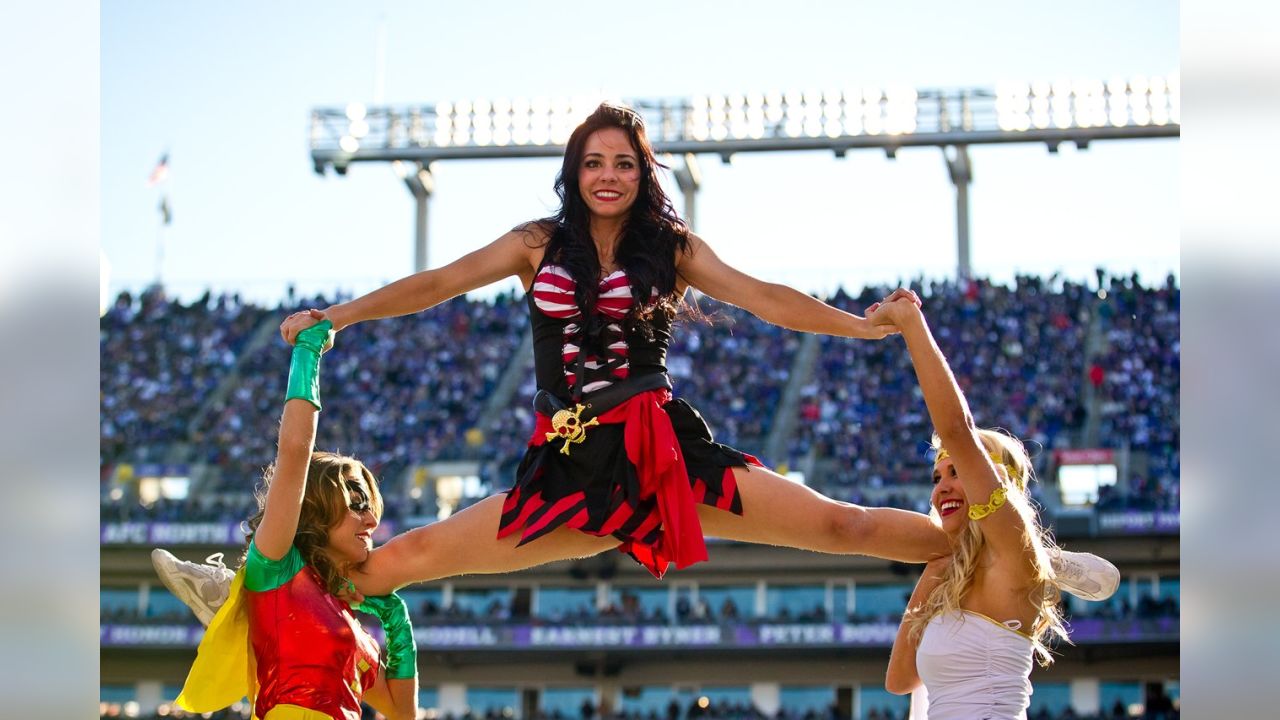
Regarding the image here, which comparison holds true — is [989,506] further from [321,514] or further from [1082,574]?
[321,514]

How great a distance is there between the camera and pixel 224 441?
26516mm

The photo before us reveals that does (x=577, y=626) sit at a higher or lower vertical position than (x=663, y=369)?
lower

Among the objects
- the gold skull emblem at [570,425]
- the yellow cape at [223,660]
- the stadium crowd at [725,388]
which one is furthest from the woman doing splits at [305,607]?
the stadium crowd at [725,388]

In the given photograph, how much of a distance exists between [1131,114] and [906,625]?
26.9 m

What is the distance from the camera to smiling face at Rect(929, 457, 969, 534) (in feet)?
12.1

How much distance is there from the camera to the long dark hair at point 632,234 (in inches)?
149

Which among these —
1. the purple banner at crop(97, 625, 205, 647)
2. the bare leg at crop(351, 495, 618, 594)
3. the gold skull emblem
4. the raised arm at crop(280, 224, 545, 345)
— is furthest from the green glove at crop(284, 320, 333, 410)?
the purple banner at crop(97, 625, 205, 647)

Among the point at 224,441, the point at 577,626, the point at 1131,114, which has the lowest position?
the point at 577,626

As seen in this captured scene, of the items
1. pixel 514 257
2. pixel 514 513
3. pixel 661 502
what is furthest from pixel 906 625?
pixel 514 257

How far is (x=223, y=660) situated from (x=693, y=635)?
1906cm

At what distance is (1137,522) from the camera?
22016mm

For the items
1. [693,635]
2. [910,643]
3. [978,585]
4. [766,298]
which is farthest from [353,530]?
[693,635]

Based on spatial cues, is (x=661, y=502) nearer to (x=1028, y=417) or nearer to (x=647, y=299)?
(x=647, y=299)
